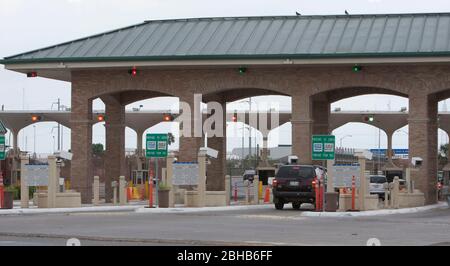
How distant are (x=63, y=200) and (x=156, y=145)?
402 cm

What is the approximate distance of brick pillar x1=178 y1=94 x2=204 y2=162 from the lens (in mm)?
43781

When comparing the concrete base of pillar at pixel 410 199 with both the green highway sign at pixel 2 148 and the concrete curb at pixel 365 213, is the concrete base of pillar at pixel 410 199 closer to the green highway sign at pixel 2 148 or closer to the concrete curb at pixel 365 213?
the concrete curb at pixel 365 213

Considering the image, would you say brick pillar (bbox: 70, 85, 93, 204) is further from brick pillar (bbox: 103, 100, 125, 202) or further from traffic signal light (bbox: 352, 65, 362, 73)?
traffic signal light (bbox: 352, 65, 362, 73)

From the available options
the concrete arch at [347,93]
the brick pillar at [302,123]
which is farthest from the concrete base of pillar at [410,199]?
the concrete arch at [347,93]

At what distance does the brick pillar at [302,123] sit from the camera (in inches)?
1671

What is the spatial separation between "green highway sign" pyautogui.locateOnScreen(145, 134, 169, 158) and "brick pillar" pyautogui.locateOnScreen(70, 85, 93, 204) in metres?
9.65

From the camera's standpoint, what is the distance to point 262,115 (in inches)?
2985

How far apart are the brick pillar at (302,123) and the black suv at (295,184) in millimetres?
6302

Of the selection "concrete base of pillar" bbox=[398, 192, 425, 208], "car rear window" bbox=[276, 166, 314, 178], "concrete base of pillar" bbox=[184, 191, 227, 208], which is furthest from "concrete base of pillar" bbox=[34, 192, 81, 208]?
"concrete base of pillar" bbox=[398, 192, 425, 208]

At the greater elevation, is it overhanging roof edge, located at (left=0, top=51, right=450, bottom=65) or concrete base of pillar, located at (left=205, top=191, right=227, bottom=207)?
overhanging roof edge, located at (left=0, top=51, right=450, bottom=65)

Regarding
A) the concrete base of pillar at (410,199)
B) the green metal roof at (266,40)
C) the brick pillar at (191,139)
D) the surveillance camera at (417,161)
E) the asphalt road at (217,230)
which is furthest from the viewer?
the brick pillar at (191,139)

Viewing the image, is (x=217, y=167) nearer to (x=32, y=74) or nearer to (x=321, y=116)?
(x=321, y=116)
